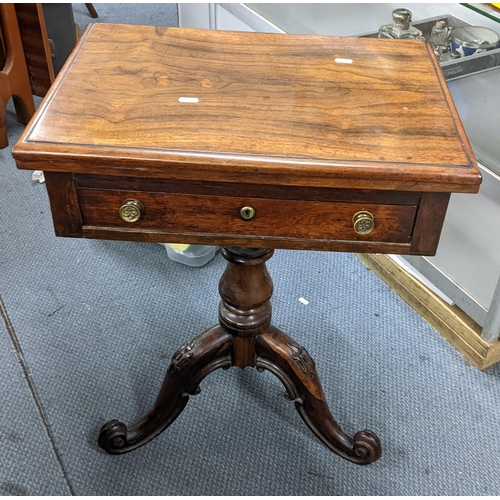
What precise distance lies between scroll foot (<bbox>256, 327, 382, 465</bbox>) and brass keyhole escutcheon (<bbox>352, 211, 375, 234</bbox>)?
359 millimetres

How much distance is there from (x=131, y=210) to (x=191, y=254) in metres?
0.77

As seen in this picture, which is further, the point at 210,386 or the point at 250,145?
the point at 210,386

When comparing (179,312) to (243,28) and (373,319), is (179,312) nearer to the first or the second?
(373,319)

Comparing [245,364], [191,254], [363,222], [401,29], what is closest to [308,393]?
[245,364]

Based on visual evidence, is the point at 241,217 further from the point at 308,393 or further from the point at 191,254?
the point at 191,254

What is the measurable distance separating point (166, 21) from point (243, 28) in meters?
0.93

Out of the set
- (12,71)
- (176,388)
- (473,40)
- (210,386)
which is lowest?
(210,386)

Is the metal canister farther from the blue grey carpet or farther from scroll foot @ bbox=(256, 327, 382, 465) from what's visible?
scroll foot @ bbox=(256, 327, 382, 465)

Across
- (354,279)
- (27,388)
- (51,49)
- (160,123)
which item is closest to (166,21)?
(51,49)

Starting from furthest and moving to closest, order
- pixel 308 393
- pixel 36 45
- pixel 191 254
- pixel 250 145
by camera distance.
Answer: pixel 36 45
pixel 191 254
pixel 308 393
pixel 250 145

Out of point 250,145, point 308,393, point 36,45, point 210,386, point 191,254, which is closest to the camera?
point 250,145

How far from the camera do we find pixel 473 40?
1300 millimetres

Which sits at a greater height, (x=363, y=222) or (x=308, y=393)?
(x=363, y=222)

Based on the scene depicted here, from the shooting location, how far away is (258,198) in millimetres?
700
